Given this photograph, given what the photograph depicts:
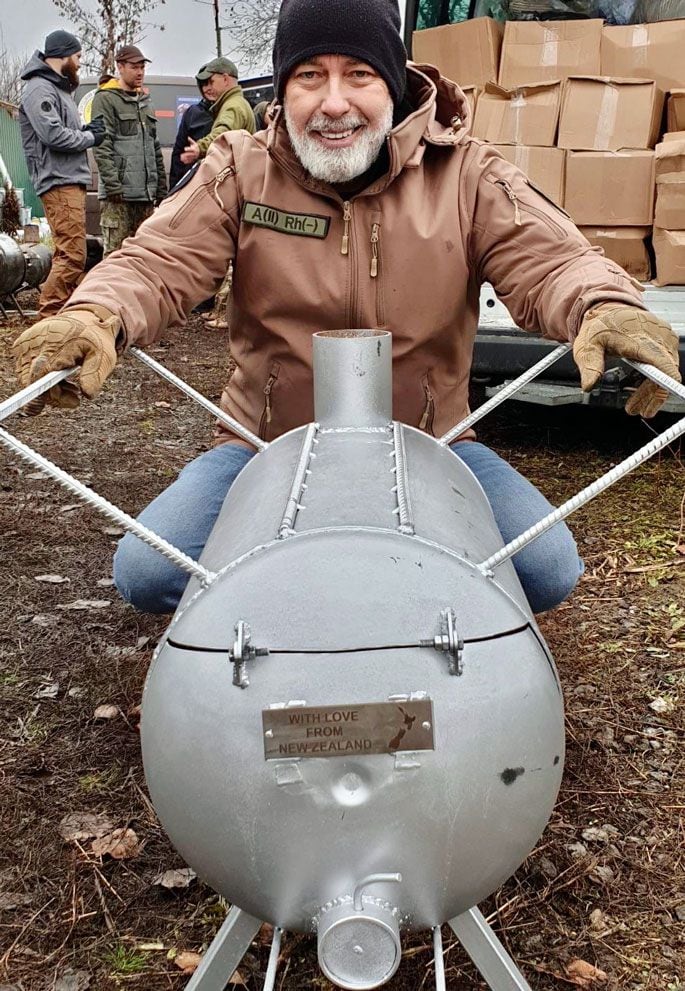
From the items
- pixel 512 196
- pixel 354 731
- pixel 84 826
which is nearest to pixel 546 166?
pixel 512 196

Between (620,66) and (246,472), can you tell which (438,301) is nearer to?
(246,472)

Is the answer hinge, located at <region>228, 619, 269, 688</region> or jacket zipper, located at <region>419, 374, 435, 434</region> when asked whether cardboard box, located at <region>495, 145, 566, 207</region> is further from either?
hinge, located at <region>228, 619, 269, 688</region>

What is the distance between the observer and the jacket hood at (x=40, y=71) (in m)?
7.29

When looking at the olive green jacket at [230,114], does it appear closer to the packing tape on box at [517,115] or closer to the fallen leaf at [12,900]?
the packing tape on box at [517,115]

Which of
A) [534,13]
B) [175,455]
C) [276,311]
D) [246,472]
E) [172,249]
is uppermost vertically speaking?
[534,13]

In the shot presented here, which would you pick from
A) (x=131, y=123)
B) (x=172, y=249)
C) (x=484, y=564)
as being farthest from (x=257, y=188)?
(x=131, y=123)

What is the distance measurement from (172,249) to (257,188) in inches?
10.5

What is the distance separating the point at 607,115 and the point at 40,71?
4796 mm

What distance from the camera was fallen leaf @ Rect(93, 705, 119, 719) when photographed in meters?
2.80

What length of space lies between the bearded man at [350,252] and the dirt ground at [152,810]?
1.80ft

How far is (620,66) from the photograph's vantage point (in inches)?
178

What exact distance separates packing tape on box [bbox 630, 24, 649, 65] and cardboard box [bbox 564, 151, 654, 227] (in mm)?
477

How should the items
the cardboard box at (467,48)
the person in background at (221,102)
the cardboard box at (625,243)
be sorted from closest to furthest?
the cardboard box at (625,243)
the cardboard box at (467,48)
the person in background at (221,102)

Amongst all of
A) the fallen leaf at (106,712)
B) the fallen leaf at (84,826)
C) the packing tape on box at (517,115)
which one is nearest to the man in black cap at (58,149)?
the packing tape on box at (517,115)
